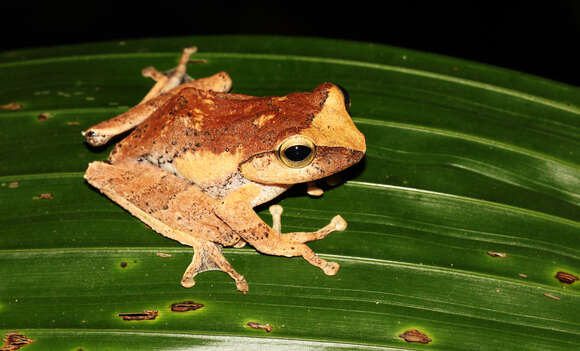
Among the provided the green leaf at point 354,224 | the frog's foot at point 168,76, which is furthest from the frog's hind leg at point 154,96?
the green leaf at point 354,224

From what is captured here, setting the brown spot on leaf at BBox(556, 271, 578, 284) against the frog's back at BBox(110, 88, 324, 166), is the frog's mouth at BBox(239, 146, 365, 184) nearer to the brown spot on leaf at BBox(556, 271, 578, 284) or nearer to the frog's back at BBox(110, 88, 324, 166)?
the frog's back at BBox(110, 88, 324, 166)

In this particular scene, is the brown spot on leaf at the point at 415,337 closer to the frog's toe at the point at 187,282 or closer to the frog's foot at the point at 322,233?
the frog's foot at the point at 322,233

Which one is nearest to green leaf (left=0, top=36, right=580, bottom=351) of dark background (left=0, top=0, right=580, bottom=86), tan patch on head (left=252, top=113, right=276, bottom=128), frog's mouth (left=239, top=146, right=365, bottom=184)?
frog's mouth (left=239, top=146, right=365, bottom=184)

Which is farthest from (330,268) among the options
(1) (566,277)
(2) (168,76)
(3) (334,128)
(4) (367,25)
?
(4) (367,25)

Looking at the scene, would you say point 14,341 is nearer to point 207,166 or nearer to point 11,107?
point 207,166

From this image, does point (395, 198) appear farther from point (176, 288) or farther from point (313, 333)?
point (176, 288)

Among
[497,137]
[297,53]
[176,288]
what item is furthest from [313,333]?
[297,53]
